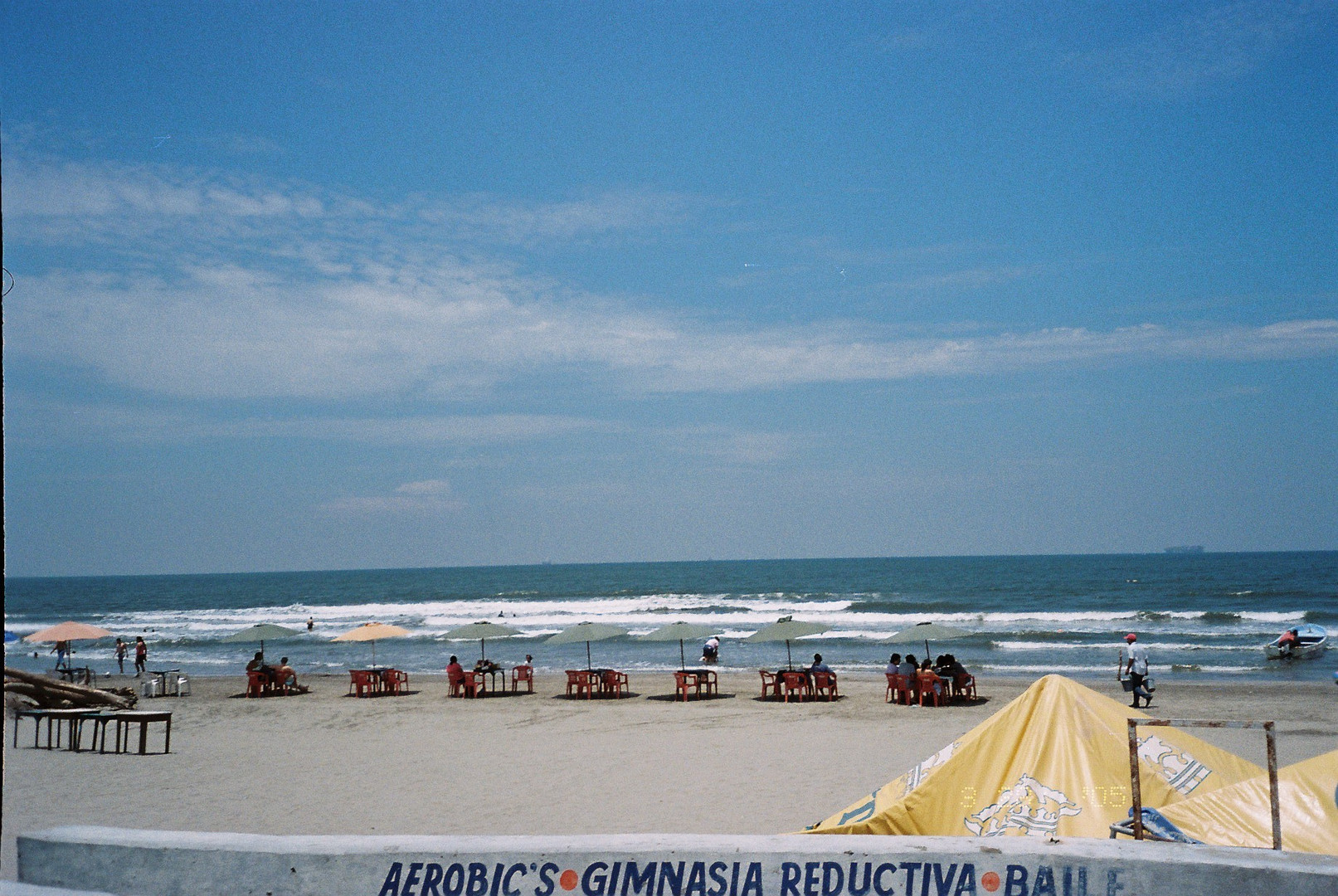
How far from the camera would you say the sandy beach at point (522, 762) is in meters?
9.95

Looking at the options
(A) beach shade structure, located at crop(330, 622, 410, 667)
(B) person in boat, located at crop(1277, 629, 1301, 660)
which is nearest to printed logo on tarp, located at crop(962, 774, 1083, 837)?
(A) beach shade structure, located at crop(330, 622, 410, 667)

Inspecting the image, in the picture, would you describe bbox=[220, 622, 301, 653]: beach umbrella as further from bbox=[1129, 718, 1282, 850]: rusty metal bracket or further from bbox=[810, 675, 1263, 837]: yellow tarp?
bbox=[1129, 718, 1282, 850]: rusty metal bracket

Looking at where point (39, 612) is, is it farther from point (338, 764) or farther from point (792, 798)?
point (792, 798)

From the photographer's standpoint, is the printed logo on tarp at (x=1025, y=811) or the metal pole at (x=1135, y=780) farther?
the printed logo on tarp at (x=1025, y=811)

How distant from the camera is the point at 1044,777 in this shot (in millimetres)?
6719

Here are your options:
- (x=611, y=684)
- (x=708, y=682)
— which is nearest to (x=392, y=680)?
(x=611, y=684)

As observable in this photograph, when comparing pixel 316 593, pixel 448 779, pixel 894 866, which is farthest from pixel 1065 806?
pixel 316 593

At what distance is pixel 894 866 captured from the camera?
16.7 ft

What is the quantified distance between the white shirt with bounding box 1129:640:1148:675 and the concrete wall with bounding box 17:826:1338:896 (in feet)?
48.7

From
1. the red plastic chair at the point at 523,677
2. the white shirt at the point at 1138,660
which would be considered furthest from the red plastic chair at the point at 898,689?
the red plastic chair at the point at 523,677

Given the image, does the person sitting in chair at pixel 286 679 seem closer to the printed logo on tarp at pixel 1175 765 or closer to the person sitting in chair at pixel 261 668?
the person sitting in chair at pixel 261 668

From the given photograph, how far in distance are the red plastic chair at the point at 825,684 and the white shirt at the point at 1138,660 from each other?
18.3ft

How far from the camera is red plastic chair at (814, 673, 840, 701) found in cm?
1942

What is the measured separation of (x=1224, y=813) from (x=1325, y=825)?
520 millimetres
